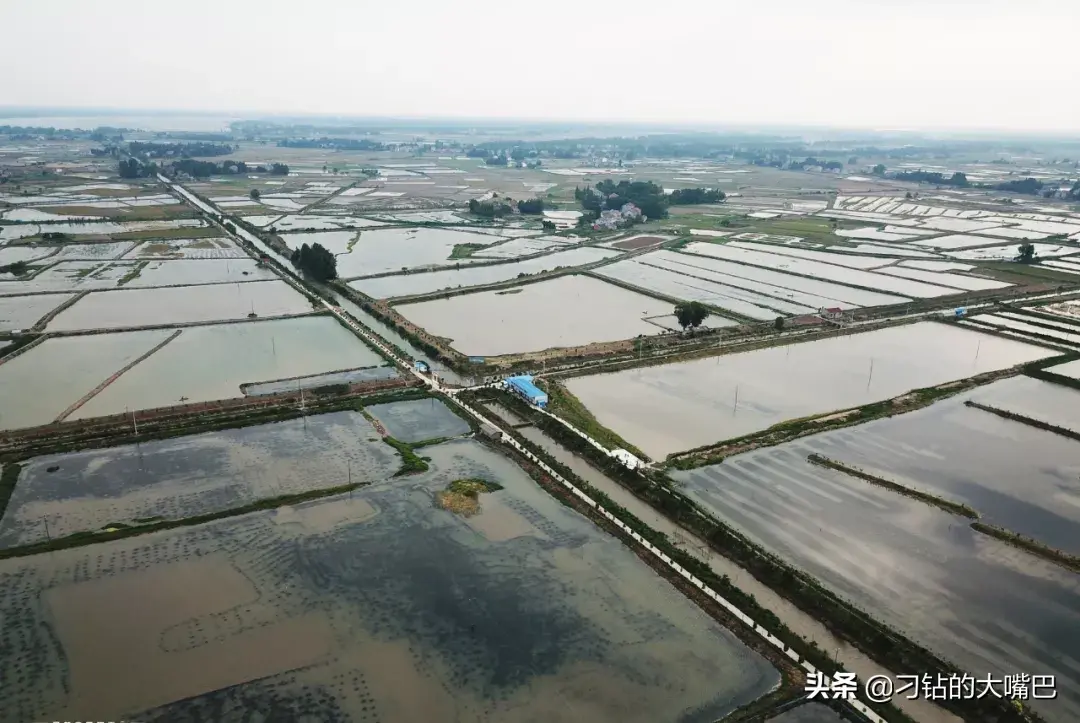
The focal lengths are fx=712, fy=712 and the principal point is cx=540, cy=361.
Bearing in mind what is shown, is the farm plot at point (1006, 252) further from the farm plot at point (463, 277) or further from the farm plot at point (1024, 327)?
the farm plot at point (463, 277)

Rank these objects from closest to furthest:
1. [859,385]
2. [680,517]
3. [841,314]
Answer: [680,517], [859,385], [841,314]

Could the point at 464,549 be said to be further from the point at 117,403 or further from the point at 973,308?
the point at 973,308

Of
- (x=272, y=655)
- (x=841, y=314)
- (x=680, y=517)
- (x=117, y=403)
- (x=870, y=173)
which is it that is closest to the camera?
(x=272, y=655)

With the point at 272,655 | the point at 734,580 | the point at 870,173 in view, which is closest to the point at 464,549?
the point at 272,655

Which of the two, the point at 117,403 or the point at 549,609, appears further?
the point at 117,403

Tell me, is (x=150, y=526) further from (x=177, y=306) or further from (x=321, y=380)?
(x=177, y=306)

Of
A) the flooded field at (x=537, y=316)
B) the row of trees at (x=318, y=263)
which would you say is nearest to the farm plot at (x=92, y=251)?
the row of trees at (x=318, y=263)
